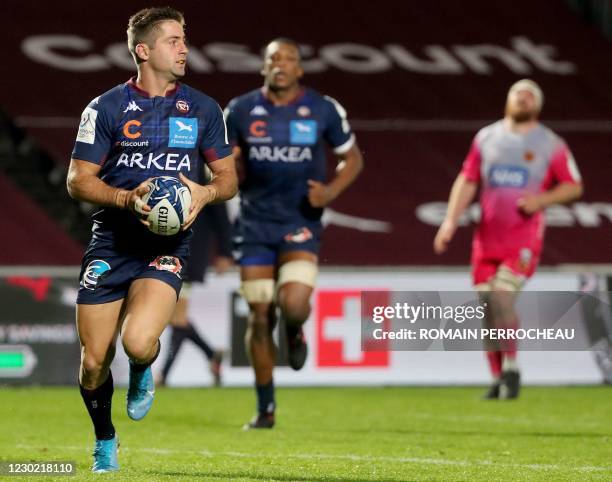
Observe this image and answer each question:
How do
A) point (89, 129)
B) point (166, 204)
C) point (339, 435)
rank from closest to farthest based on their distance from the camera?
point (166, 204) < point (89, 129) < point (339, 435)

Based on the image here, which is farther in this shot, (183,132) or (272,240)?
(272,240)

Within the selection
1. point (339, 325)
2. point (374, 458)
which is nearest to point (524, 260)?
point (339, 325)

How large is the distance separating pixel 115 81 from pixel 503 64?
4.90 m

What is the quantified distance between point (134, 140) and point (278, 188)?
287 cm

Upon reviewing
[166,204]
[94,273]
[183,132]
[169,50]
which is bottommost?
[94,273]

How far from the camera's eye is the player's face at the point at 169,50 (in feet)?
21.5

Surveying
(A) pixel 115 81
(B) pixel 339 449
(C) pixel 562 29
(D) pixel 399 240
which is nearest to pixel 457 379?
(D) pixel 399 240

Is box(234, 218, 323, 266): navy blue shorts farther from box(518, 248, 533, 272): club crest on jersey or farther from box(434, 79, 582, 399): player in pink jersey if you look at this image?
box(518, 248, 533, 272): club crest on jersey

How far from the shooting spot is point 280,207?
9.27m

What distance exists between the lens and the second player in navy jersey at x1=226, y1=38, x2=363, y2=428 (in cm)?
914

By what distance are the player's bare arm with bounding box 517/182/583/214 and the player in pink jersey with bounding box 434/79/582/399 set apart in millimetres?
11

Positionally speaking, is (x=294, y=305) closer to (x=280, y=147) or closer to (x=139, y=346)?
(x=280, y=147)

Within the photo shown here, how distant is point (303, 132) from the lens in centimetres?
931

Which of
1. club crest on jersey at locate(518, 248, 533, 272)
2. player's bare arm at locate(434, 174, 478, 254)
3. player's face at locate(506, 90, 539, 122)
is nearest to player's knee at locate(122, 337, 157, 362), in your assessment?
player's bare arm at locate(434, 174, 478, 254)
